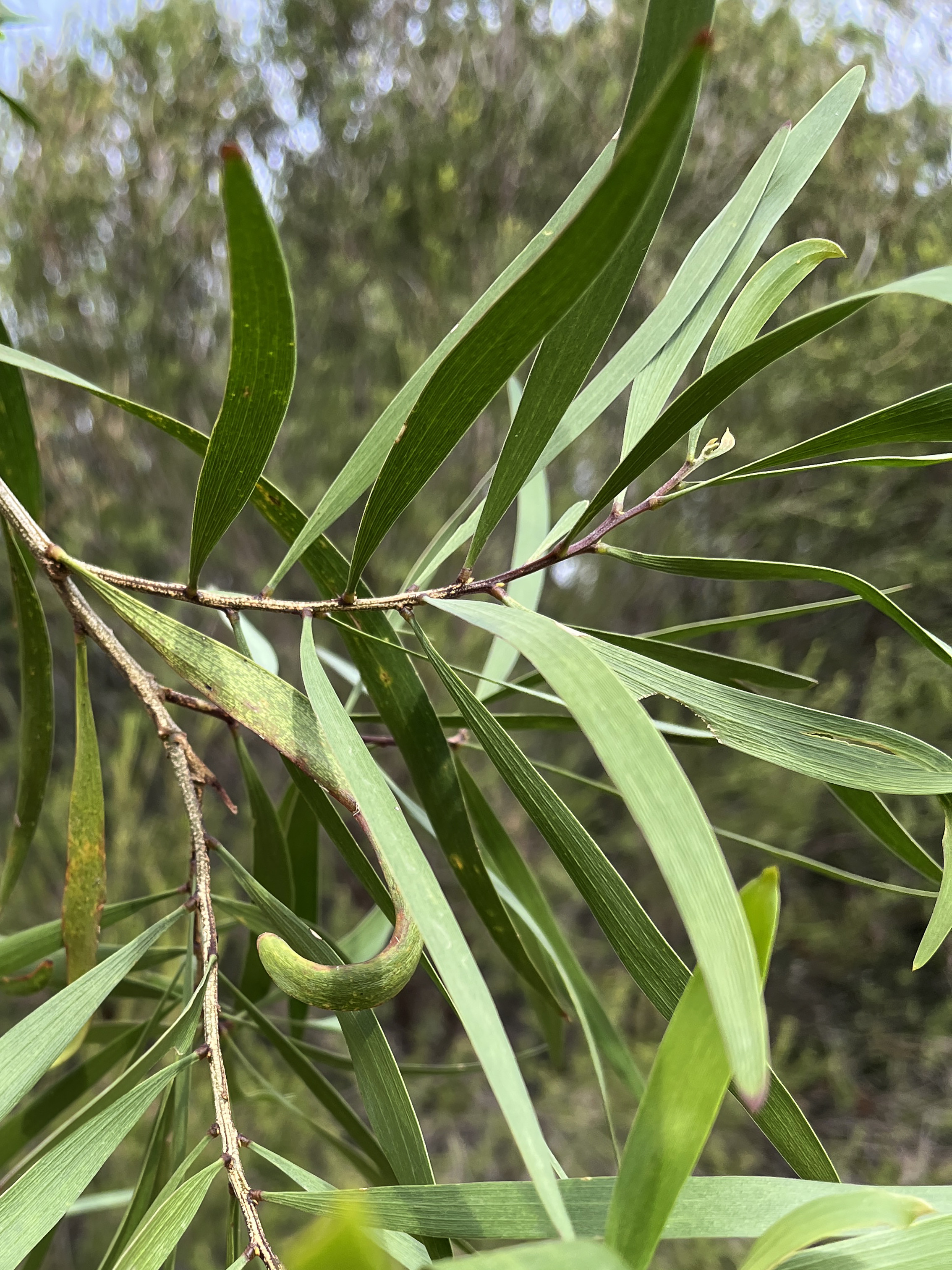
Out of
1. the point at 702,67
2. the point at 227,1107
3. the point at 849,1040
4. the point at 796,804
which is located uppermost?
the point at 796,804

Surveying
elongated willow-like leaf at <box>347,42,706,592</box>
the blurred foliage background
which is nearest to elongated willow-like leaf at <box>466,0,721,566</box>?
elongated willow-like leaf at <box>347,42,706,592</box>

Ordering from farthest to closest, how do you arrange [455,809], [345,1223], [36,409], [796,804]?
[36,409]
[796,804]
[455,809]
[345,1223]

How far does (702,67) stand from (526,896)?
0.20 meters

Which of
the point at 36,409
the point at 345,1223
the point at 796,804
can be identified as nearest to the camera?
the point at 345,1223

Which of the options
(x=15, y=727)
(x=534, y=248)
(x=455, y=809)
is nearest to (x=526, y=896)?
(x=455, y=809)

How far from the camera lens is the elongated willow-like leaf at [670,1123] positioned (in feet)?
0.28

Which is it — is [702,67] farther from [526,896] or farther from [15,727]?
[15,727]

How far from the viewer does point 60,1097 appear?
24cm

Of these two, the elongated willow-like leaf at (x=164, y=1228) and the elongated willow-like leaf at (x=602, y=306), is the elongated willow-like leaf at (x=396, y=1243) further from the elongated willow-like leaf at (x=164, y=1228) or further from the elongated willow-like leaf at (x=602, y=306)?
the elongated willow-like leaf at (x=602, y=306)

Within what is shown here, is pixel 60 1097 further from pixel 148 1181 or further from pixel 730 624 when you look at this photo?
pixel 730 624

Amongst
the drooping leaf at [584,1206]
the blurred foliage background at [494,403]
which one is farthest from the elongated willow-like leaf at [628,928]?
the blurred foliage background at [494,403]

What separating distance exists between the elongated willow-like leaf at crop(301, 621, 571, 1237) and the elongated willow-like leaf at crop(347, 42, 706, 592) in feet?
0.13

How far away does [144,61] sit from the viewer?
1.44 metres

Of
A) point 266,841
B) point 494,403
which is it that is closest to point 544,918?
point 266,841
